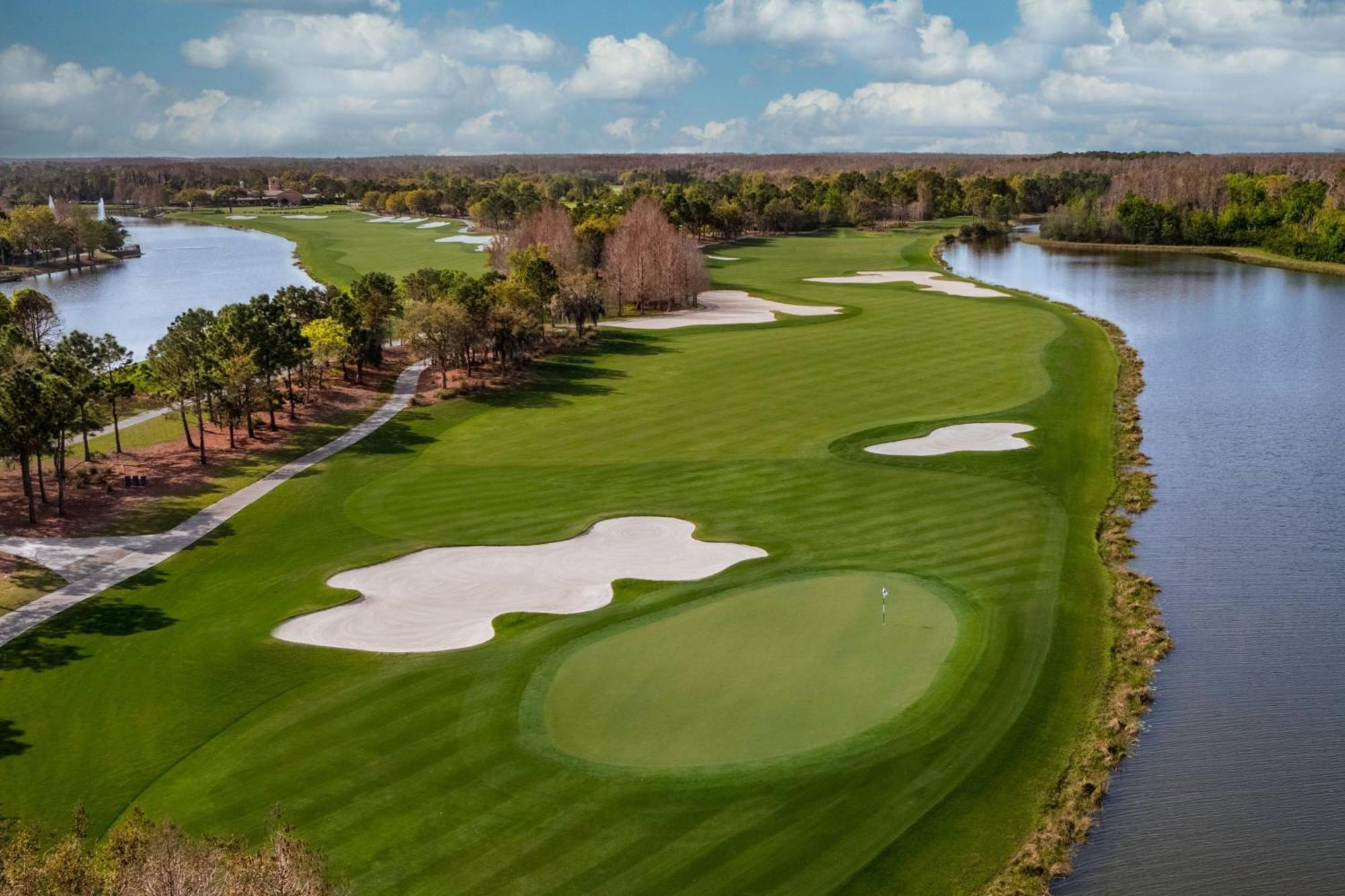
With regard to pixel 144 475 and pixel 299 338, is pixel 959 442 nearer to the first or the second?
pixel 299 338

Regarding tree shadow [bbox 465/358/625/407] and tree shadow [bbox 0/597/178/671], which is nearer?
tree shadow [bbox 0/597/178/671]

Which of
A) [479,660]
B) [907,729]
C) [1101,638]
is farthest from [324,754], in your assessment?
[1101,638]

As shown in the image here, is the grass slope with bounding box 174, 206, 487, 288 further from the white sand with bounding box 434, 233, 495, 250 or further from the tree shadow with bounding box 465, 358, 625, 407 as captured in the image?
the tree shadow with bounding box 465, 358, 625, 407

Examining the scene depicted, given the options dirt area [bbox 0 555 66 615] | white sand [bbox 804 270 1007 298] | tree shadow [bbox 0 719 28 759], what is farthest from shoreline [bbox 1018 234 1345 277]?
tree shadow [bbox 0 719 28 759]

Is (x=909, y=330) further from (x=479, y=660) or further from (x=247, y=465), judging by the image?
(x=479, y=660)

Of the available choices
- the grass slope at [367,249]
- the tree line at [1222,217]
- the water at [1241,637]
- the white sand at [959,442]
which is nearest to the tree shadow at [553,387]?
the white sand at [959,442]

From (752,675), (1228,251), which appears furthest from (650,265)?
(1228,251)
